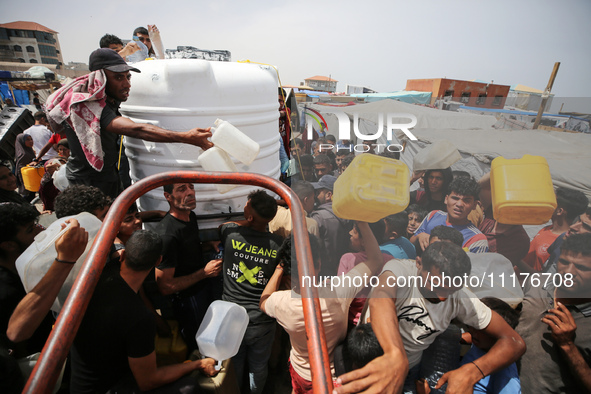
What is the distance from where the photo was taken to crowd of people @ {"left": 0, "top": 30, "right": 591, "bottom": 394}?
1195 mm

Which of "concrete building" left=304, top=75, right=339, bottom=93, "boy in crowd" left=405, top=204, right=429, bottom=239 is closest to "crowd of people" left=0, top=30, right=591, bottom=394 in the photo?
"boy in crowd" left=405, top=204, right=429, bottom=239

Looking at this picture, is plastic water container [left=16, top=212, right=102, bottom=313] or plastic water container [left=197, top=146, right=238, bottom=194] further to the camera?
plastic water container [left=197, top=146, right=238, bottom=194]

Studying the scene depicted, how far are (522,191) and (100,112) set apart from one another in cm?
270

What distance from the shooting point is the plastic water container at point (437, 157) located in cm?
121

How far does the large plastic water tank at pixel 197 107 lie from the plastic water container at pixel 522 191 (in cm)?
182

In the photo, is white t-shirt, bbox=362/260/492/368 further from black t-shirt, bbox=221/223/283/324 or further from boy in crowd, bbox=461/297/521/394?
black t-shirt, bbox=221/223/283/324

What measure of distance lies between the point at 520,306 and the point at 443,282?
1.13m

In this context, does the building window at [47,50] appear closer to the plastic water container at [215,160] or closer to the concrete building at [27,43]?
the concrete building at [27,43]

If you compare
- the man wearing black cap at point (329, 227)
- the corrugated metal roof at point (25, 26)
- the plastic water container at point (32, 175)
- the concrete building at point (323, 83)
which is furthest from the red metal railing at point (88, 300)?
the corrugated metal roof at point (25, 26)

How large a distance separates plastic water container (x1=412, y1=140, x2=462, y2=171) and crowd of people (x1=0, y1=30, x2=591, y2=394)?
45 mm

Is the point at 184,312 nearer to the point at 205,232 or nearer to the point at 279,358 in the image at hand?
the point at 205,232

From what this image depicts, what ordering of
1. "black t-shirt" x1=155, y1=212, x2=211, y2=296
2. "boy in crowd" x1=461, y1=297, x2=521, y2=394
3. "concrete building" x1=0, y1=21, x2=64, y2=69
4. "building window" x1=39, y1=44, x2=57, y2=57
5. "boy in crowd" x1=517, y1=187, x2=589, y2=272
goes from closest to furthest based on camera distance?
1. "boy in crowd" x1=517, y1=187, x2=589, y2=272
2. "boy in crowd" x1=461, y1=297, x2=521, y2=394
3. "black t-shirt" x1=155, y1=212, x2=211, y2=296
4. "concrete building" x1=0, y1=21, x2=64, y2=69
5. "building window" x1=39, y1=44, x2=57, y2=57

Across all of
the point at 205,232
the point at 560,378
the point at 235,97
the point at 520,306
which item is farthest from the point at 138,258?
the point at 560,378

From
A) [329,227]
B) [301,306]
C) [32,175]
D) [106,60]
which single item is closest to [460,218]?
[329,227]
